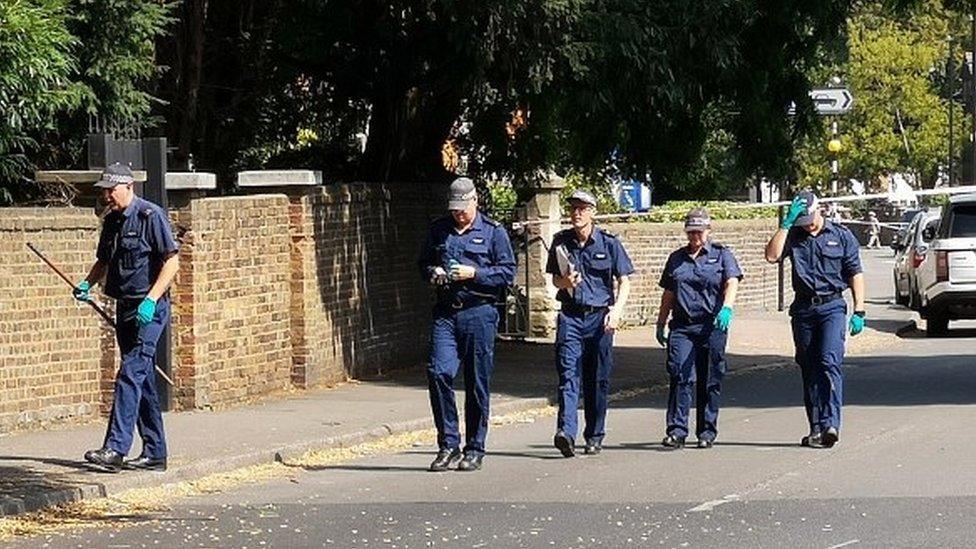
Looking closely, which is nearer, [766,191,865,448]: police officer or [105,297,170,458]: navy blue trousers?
[105,297,170,458]: navy blue trousers

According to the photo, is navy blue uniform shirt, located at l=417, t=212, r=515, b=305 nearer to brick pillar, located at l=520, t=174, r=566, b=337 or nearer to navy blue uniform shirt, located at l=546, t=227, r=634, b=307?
navy blue uniform shirt, located at l=546, t=227, r=634, b=307

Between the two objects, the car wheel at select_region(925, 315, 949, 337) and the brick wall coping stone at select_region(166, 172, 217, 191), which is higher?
the brick wall coping stone at select_region(166, 172, 217, 191)

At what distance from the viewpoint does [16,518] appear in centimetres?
1066

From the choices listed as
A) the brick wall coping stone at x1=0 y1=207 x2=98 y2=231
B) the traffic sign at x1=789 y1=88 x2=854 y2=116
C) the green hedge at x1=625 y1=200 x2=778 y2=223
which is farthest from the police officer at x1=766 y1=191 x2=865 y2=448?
the green hedge at x1=625 y1=200 x2=778 y2=223

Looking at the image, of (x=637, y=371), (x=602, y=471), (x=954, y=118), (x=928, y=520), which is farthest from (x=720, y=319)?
(x=954, y=118)

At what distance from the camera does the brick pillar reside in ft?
81.0

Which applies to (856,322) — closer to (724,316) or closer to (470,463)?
(724,316)

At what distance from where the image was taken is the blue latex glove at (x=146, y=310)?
11852 mm

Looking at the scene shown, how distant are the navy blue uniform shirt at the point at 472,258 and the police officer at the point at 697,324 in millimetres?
1628

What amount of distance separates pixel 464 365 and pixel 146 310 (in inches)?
87.8

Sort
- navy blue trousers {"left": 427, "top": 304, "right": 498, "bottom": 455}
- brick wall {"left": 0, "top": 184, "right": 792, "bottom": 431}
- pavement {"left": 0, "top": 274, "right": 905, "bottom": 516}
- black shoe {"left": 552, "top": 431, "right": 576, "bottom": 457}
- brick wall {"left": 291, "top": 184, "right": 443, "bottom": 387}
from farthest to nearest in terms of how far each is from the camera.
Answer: brick wall {"left": 291, "top": 184, "right": 443, "bottom": 387} → brick wall {"left": 0, "top": 184, "right": 792, "bottom": 431} → black shoe {"left": 552, "top": 431, "right": 576, "bottom": 457} → navy blue trousers {"left": 427, "top": 304, "right": 498, "bottom": 455} → pavement {"left": 0, "top": 274, "right": 905, "bottom": 516}

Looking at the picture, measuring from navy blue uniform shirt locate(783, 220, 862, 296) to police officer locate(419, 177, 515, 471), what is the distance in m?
2.28

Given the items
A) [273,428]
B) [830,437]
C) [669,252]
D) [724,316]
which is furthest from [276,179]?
[669,252]

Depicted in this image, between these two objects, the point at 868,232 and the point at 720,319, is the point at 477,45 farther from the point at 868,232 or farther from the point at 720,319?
the point at 868,232
